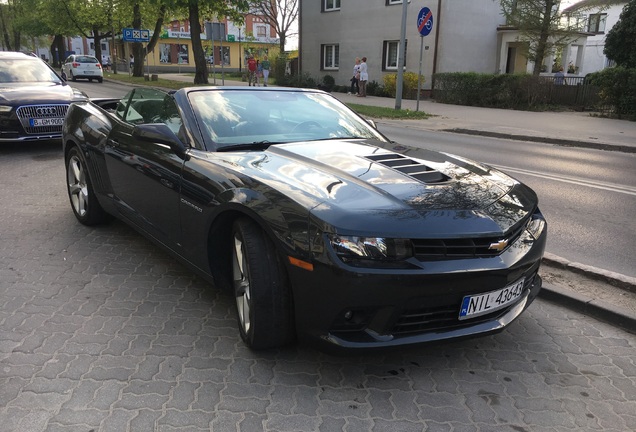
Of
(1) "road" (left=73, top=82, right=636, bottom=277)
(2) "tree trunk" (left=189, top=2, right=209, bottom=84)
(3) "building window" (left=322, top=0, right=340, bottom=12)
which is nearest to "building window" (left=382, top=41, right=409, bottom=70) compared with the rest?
(3) "building window" (left=322, top=0, right=340, bottom=12)

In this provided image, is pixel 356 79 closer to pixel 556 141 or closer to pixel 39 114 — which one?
pixel 556 141

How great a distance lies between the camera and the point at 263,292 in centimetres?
276

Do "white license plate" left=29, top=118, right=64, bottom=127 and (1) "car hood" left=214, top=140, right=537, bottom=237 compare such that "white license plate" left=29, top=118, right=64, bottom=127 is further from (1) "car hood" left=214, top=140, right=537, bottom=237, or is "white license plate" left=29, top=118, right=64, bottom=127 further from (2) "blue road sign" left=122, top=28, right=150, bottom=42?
(2) "blue road sign" left=122, top=28, right=150, bottom=42

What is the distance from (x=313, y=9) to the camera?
32.4 meters

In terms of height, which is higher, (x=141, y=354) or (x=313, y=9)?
(x=313, y=9)

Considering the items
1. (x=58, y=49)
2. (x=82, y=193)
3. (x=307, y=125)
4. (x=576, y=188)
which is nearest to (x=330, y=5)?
(x=576, y=188)

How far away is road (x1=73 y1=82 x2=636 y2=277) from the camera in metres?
5.10

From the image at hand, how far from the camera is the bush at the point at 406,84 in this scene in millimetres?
25672

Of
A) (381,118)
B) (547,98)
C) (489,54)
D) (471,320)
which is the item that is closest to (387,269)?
(471,320)

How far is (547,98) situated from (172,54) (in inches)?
2062

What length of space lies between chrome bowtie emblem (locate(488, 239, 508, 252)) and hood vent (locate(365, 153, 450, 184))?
546mm

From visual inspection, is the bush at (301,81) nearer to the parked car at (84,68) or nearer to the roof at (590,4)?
the parked car at (84,68)

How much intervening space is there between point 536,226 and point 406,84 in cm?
2384

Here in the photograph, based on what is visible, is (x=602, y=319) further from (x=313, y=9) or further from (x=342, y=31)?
(x=313, y=9)
